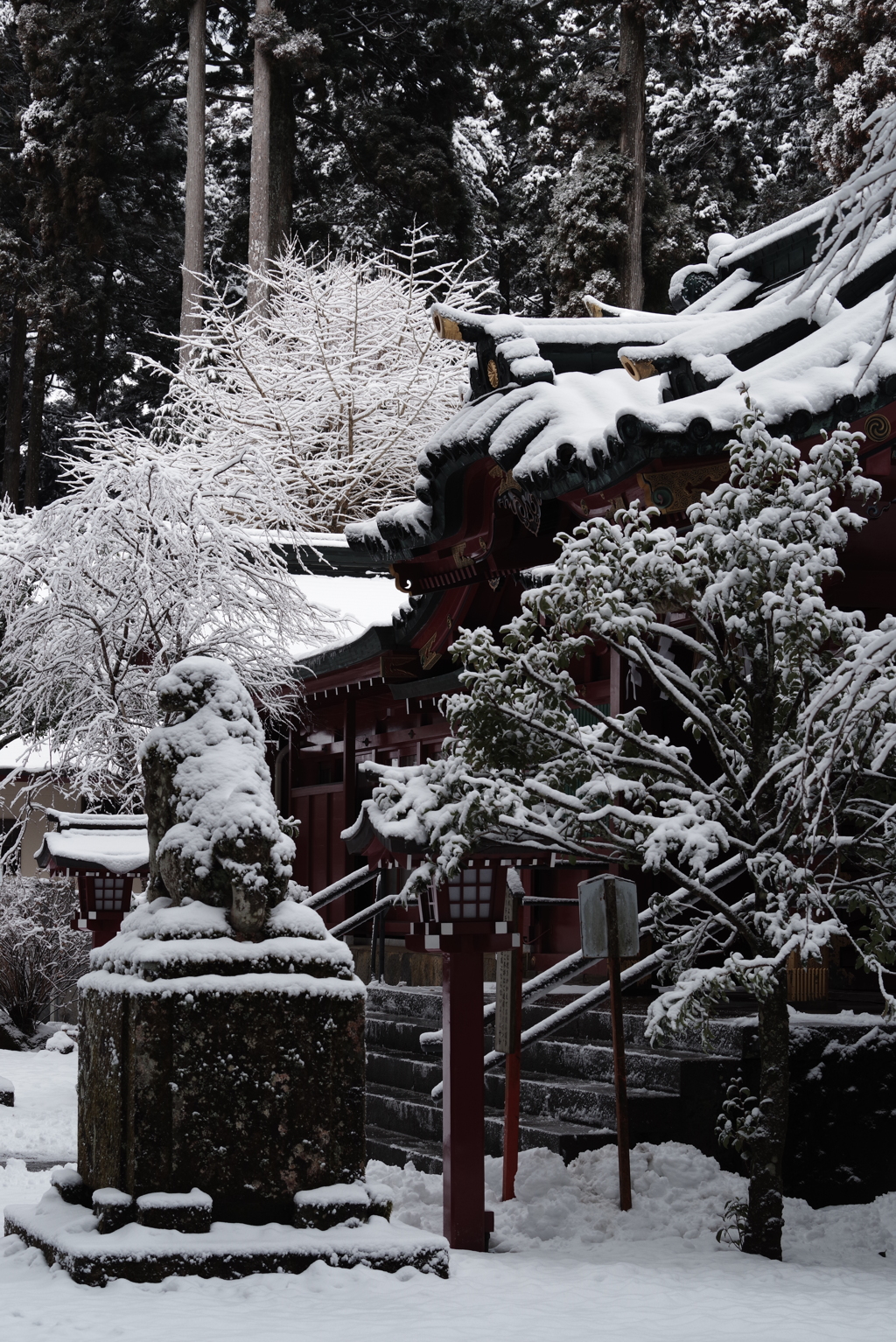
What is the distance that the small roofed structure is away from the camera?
11383 millimetres

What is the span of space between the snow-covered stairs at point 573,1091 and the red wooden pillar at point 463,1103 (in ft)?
3.05

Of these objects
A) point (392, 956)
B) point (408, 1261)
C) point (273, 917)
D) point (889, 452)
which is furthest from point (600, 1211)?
point (392, 956)

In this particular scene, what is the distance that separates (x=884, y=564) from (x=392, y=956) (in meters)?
6.34

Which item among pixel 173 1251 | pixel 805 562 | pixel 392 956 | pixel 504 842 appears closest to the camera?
pixel 173 1251

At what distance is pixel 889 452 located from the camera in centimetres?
864

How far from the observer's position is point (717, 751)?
22.6ft

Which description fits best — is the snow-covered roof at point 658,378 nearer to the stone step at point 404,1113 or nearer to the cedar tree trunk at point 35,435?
the stone step at point 404,1113

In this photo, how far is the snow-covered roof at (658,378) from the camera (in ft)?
27.7

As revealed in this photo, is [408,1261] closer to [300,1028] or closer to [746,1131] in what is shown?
[300,1028]

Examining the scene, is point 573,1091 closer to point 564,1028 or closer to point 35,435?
point 564,1028

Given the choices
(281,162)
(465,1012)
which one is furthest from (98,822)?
(281,162)

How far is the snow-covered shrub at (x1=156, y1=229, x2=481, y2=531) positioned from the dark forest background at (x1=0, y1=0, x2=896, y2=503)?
6.03 feet

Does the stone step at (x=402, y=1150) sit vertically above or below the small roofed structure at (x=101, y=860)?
below

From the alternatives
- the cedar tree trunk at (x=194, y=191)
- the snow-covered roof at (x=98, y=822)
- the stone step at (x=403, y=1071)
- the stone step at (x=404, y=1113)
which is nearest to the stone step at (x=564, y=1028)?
the stone step at (x=403, y=1071)
